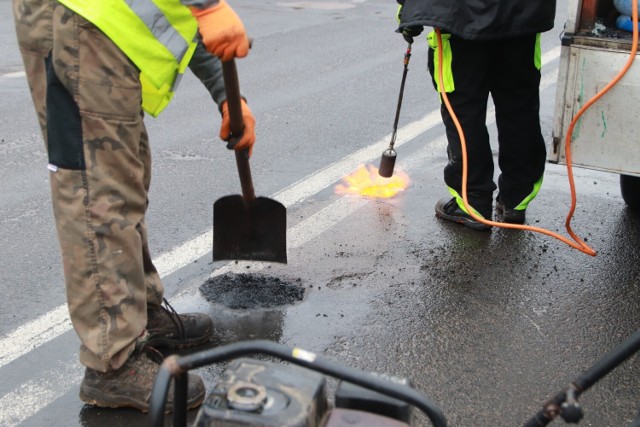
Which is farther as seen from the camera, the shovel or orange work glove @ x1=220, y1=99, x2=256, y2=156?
the shovel

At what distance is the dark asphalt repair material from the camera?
12.3ft

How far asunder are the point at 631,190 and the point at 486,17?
1.42 meters

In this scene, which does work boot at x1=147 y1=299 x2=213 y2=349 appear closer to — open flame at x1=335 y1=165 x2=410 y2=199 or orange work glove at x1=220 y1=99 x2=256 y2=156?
orange work glove at x1=220 y1=99 x2=256 y2=156

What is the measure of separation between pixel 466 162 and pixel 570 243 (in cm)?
A: 64

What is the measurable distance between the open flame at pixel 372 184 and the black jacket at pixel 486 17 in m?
1.32

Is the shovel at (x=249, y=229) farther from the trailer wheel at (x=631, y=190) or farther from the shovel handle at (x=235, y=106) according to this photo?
the trailer wheel at (x=631, y=190)

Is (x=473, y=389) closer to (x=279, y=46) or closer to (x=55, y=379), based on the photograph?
(x=55, y=379)

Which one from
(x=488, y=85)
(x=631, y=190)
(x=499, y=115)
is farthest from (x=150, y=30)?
(x=631, y=190)

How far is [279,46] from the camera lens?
955 centimetres

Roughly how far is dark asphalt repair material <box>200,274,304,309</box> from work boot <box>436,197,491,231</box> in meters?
1.05

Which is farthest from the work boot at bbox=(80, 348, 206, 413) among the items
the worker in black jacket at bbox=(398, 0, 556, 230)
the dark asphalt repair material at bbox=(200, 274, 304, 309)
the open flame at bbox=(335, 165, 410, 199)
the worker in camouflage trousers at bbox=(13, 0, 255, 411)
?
the open flame at bbox=(335, 165, 410, 199)

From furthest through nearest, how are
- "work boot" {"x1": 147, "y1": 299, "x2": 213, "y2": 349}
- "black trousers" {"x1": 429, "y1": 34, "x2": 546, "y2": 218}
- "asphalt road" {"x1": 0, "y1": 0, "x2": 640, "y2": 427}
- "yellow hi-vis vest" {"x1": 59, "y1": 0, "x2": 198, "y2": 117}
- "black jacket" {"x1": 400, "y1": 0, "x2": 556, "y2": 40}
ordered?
"black trousers" {"x1": 429, "y1": 34, "x2": 546, "y2": 218}
"black jacket" {"x1": 400, "y1": 0, "x2": 556, "y2": 40}
"work boot" {"x1": 147, "y1": 299, "x2": 213, "y2": 349}
"asphalt road" {"x1": 0, "y1": 0, "x2": 640, "y2": 427}
"yellow hi-vis vest" {"x1": 59, "y1": 0, "x2": 198, "y2": 117}

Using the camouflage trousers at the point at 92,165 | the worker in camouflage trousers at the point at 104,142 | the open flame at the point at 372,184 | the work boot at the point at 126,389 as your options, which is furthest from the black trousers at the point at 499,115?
the work boot at the point at 126,389

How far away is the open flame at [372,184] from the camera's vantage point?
16.8ft
